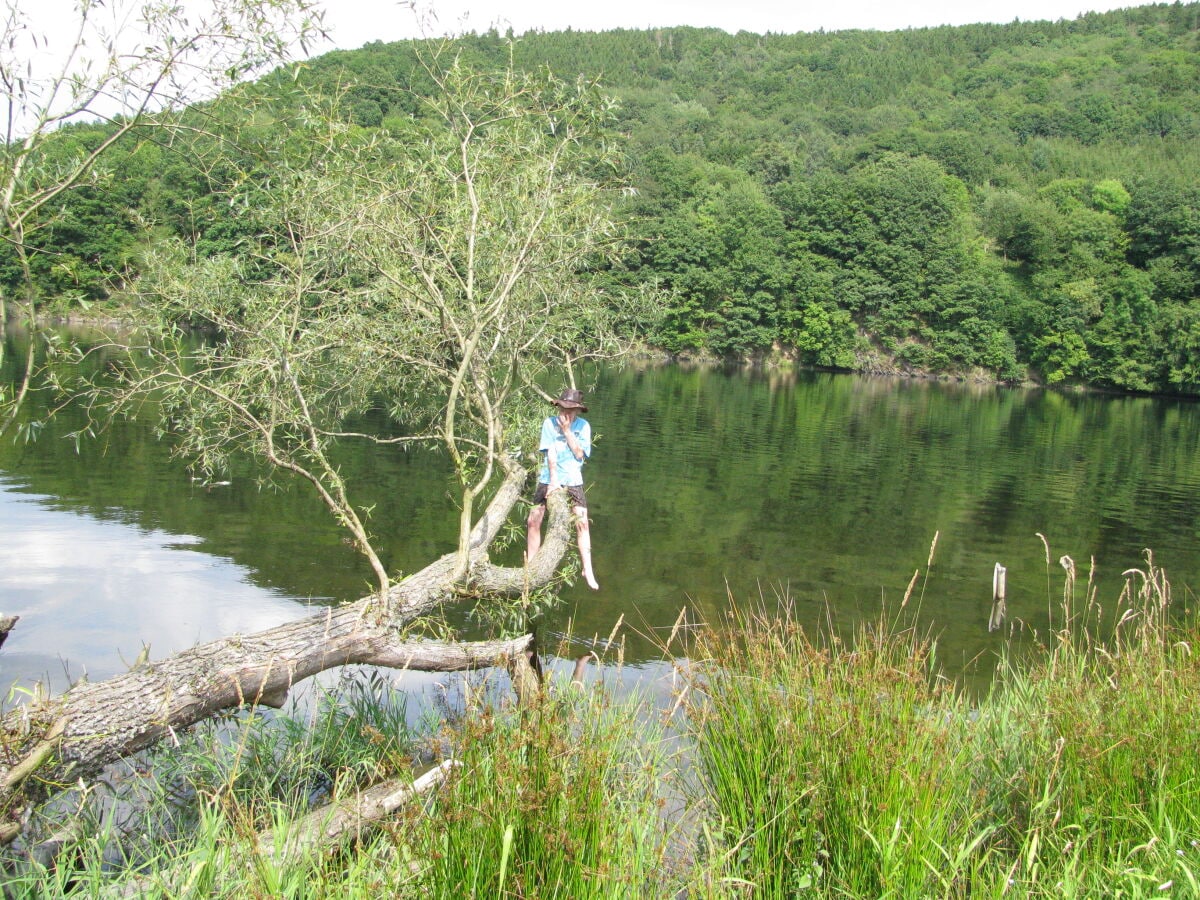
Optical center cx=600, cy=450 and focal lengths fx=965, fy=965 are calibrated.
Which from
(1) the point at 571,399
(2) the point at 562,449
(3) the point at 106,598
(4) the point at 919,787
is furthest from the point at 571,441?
(3) the point at 106,598

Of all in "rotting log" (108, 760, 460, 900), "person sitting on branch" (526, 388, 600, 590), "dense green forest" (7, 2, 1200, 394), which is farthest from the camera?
"dense green forest" (7, 2, 1200, 394)

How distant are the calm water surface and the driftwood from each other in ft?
3.82

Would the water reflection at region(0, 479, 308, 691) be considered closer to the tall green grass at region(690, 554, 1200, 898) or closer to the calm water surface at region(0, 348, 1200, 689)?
the calm water surface at region(0, 348, 1200, 689)

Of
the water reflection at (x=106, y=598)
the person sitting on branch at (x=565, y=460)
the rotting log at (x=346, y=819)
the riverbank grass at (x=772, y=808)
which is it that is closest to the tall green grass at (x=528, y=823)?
the riverbank grass at (x=772, y=808)

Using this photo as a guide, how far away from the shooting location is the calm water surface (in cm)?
1196

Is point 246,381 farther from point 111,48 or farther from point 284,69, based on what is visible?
point 111,48

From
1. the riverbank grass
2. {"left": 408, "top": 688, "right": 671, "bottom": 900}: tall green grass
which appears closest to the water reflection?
the riverbank grass

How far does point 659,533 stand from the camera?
706 inches

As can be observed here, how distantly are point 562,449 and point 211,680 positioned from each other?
513 centimetres

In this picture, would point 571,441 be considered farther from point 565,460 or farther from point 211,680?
point 211,680

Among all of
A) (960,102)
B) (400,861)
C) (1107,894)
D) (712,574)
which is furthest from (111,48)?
(960,102)

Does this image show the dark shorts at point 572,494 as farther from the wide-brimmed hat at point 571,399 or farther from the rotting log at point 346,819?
the rotting log at point 346,819

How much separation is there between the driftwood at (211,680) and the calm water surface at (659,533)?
1.17 m

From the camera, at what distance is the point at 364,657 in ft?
21.8
